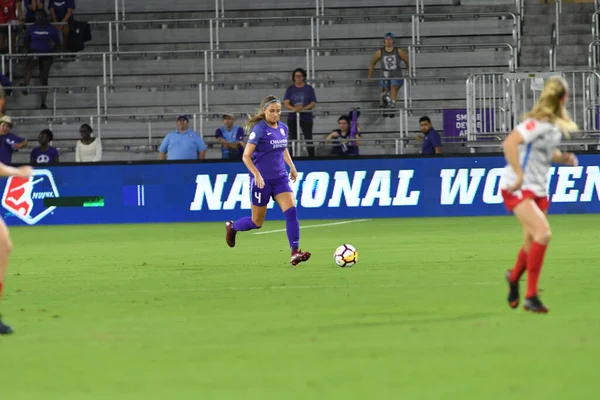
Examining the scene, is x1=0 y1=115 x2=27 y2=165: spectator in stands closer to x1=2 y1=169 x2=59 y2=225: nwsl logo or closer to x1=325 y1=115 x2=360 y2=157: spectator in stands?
x1=2 y1=169 x2=59 y2=225: nwsl logo

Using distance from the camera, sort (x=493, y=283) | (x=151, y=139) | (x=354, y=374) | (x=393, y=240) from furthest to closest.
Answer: (x=151, y=139)
(x=393, y=240)
(x=493, y=283)
(x=354, y=374)

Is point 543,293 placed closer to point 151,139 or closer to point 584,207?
point 584,207

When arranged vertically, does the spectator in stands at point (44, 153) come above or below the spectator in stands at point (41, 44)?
below

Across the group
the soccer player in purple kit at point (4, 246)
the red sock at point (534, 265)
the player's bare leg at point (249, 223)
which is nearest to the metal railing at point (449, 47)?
the player's bare leg at point (249, 223)

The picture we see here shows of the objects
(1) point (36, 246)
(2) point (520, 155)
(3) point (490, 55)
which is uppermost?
(3) point (490, 55)

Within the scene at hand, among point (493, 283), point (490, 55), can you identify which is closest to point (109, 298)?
point (493, 283)

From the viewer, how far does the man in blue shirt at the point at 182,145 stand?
25734 millimetres

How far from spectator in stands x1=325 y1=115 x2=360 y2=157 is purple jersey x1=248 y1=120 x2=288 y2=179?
1134cm

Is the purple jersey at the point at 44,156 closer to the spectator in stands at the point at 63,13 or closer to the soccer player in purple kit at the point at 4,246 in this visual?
the spectator in stands at the point at 63,13

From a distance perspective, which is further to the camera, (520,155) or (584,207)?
(584,207)

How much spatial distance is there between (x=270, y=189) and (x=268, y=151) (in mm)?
478

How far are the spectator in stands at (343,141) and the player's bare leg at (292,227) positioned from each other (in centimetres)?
1152

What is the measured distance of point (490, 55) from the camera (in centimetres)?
3105

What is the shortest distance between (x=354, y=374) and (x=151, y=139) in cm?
2412
